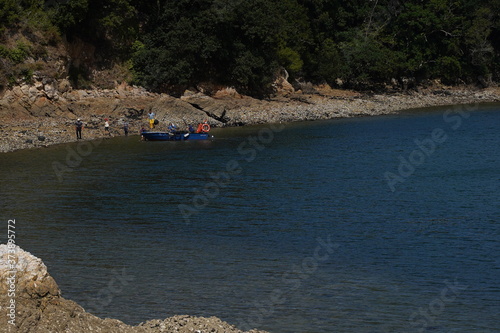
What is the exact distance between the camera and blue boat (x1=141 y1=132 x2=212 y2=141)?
167ft

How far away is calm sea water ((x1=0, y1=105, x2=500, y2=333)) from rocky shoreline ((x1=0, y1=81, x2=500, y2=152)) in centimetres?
563

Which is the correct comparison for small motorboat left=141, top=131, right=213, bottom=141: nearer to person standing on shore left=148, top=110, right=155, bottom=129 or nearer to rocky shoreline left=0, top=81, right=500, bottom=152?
rocky shoreline left=0, top=81, right=500, bottom=152

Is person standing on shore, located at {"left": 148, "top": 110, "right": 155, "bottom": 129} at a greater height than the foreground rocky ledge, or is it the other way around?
the foreground rocky ledge

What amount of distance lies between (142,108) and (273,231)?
3785cm

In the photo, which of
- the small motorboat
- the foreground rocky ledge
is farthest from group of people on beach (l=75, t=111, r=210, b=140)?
the foreground rocky ledge

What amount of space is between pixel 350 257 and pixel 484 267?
4.02 metres

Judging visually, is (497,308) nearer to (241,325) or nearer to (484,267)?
(484,267)

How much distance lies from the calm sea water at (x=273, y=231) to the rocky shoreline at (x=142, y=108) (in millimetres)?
5628

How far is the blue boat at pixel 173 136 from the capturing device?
50.8 meters

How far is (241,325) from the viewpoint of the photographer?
15336mm

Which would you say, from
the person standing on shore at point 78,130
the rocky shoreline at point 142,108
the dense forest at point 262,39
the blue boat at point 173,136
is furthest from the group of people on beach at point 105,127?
the dense forest at point 262,39

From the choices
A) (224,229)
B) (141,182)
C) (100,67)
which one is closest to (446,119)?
(100,67)

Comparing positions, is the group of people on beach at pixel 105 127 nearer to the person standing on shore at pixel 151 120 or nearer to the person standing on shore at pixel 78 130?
the person standing on shore at pixel 78 130

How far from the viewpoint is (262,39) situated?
67125 millimetres
